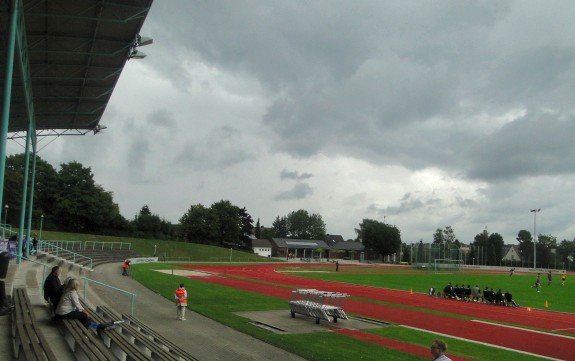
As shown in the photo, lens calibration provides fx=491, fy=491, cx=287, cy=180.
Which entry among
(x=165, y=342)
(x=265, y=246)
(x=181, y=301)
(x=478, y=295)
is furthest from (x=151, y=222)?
(x=165, y=342)

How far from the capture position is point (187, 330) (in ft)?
52.6

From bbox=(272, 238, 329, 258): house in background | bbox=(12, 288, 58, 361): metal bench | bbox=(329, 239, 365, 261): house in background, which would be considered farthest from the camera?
bbox=(329, 239, 365, 261): house in background

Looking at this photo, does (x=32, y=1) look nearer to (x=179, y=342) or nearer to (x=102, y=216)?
(x=179, y=342)

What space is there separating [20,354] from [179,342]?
20.9 feet

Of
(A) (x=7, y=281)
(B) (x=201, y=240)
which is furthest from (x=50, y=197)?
(A) (x=7, y=281)

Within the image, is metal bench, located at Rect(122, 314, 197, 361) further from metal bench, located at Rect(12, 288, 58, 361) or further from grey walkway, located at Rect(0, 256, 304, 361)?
metal bench, located at Rect(12, 288, 58, 361)

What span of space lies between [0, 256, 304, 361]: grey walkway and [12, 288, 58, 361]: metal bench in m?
0.33

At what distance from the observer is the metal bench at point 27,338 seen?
7.72 m

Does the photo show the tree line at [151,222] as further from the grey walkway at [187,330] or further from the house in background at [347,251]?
the grey walkway at [187,330]

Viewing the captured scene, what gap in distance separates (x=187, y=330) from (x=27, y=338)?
7.80 metres

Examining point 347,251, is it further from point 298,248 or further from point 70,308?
point 70,308

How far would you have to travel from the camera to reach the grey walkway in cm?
1271

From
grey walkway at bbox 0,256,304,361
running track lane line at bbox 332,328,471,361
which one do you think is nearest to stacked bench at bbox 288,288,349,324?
running track lane line at bbox 332,328,471,361

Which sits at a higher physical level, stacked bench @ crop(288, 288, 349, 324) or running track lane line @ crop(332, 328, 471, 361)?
stacked bench @ crop(288, 288, 349, 324)
